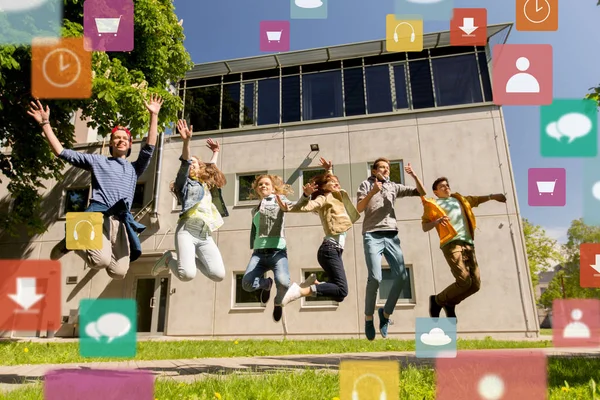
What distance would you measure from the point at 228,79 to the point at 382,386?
16334 mm

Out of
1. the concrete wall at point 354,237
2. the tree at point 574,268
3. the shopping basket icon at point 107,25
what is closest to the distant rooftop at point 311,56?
the concrete wall at point 354,237

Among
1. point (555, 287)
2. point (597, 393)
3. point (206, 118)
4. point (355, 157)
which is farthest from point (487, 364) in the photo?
point (555, 287)

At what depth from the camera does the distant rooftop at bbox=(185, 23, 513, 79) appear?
1578cm

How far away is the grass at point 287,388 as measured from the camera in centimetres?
326

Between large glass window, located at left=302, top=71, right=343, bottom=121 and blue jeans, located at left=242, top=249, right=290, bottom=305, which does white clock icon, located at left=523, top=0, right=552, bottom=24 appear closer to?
blue jeans, located at left=242, top=249, right=290, bottom=305

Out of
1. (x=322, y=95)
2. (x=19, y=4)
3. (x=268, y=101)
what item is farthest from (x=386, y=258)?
(x=268, y=101)

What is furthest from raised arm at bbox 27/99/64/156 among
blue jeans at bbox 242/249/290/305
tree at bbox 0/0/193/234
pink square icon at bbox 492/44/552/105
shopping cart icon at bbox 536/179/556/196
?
shopping cart icon at bbox 536/179/556/196

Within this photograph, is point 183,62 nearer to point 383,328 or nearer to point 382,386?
point 383,328

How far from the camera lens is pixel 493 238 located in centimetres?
1356

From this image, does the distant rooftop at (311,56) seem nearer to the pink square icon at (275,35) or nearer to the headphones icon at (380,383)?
the pink square icon at (275,35)

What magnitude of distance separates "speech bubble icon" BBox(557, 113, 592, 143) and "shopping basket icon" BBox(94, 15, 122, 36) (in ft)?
31.2

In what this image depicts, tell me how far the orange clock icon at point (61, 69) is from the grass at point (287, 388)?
23.7 ft

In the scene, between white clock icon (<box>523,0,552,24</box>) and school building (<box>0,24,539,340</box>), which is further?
school building (<box>0,24,539,340</box>)

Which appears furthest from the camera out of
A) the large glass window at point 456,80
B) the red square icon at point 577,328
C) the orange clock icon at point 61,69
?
the large glass window at point 456,80
